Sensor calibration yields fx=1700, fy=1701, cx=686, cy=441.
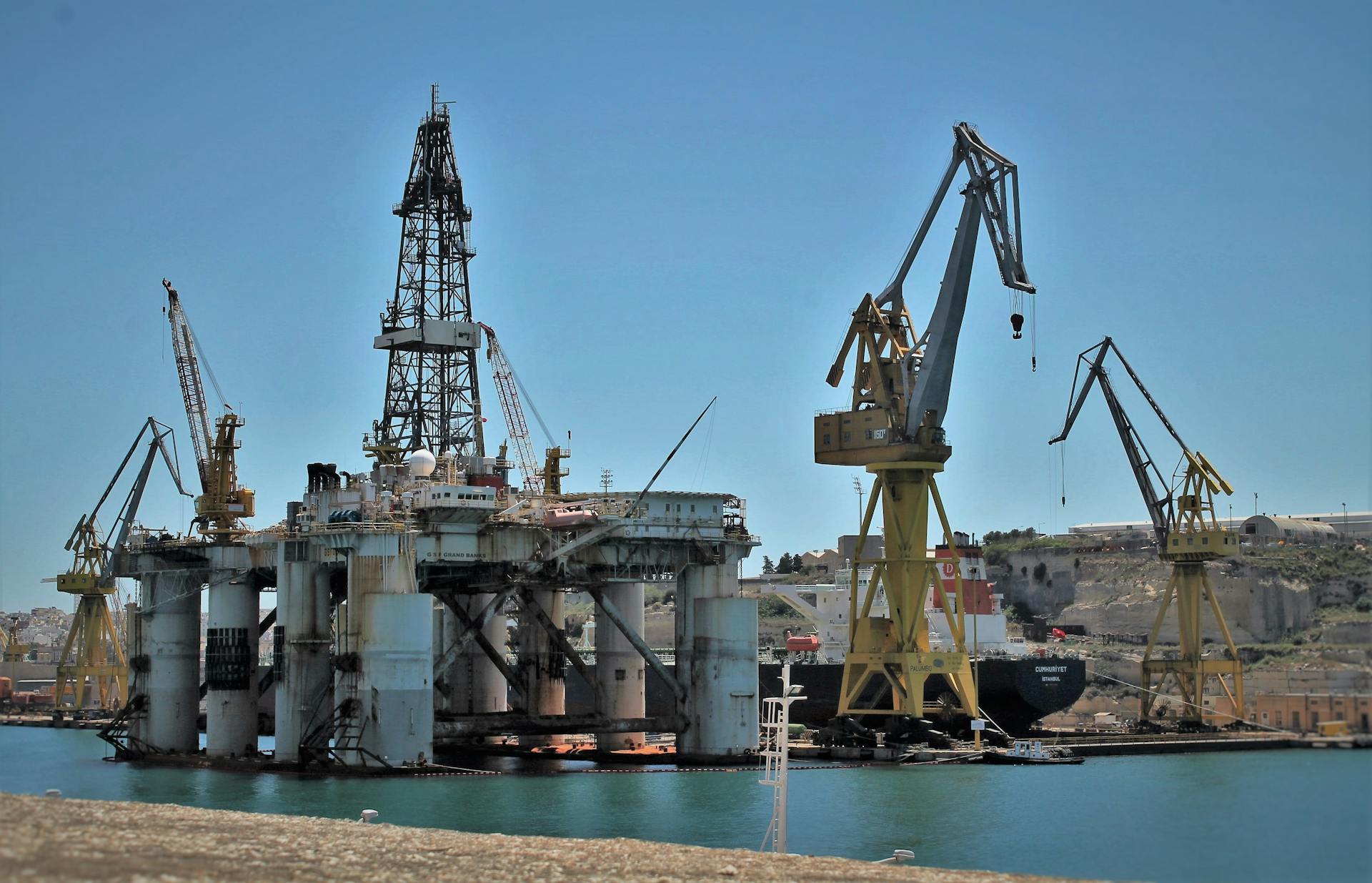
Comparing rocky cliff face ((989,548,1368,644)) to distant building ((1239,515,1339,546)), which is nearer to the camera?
rocky cliff face ((989,548,1368,644))

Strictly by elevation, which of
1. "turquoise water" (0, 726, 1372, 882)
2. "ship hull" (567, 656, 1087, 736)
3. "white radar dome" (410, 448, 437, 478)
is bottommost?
"turquoise water" (0, 726, 1372, 882)

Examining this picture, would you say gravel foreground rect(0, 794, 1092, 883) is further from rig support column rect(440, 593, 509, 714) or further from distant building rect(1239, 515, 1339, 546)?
distant building rect(1239, 515, 1339, 546)

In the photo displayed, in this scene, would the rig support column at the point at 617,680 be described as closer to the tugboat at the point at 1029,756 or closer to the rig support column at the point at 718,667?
the rig support column at the point at 718,667

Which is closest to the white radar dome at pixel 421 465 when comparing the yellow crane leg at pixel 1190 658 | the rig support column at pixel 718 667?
the rig support column at pixel 718 667

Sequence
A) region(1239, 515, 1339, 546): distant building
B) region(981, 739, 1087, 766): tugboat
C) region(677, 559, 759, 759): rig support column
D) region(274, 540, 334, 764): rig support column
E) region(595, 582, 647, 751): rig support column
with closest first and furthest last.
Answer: region(274, 540, 334, 764): rig support column, region(981, 739, 1087, 766): tugboat, region(677, 559, 759, 759): rig support column, region(595, 582, 647, 751): rig support column, region(1239, 515, 1339, 546): distant building

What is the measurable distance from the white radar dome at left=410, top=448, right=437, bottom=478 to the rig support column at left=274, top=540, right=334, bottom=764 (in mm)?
4687

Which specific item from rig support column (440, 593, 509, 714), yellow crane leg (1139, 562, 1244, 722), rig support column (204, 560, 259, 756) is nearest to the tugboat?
yellow crane leg (1139, 562, 1244, 722)

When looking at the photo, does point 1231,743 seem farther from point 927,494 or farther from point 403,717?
point 403,717

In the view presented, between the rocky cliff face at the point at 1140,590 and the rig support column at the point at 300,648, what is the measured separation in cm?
3035

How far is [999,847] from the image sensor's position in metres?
36.8

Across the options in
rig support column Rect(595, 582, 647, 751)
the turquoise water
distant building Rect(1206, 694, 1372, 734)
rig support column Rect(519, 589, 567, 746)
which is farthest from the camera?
rig support column Rect(519, 589, 567, 746)

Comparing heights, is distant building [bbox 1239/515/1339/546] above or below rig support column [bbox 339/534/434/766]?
above

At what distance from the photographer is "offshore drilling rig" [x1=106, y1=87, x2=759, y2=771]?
176 ft

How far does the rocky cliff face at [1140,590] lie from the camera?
53844 mm
